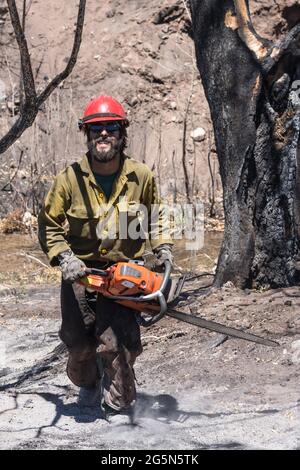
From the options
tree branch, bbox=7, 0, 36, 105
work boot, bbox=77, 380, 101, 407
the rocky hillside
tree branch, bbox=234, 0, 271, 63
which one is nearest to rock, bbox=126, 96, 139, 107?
the rocky hillside

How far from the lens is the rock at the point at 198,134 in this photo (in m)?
15.4

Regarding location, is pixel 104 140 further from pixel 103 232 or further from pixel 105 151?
pixel 103 232

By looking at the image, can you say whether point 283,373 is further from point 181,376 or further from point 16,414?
point 16,414

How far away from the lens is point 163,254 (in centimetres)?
503

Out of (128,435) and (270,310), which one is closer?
(128,435)

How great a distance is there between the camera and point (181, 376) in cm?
567

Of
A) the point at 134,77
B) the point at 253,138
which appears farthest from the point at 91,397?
the point at 134,77

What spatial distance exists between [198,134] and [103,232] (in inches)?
421

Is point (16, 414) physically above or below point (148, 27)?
below

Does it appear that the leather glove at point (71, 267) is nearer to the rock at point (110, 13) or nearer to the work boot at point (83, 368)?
the work boot at point (83, 368)

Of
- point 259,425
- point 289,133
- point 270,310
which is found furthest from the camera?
point 289,133

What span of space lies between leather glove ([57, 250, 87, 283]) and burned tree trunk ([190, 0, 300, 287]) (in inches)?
94.6

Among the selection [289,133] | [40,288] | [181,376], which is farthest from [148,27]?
[181,376]

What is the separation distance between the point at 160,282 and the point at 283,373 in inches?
47.5
